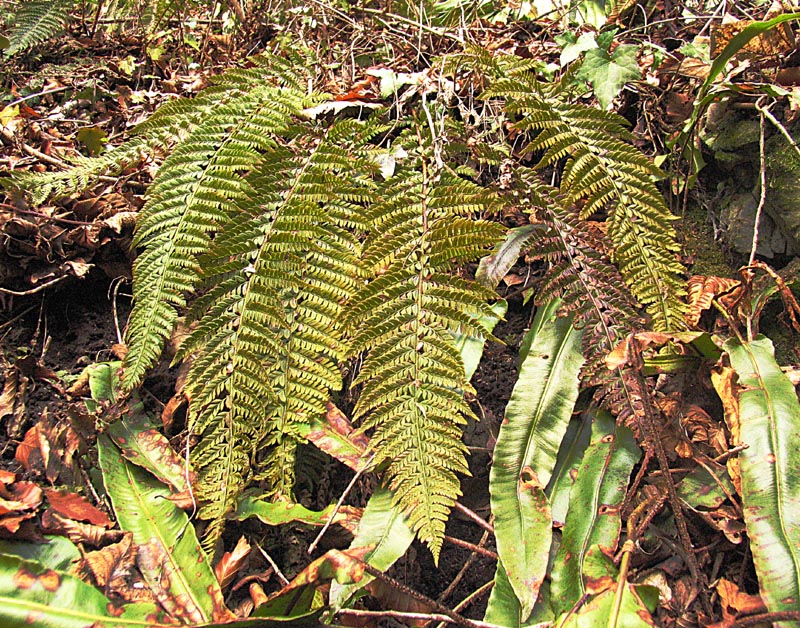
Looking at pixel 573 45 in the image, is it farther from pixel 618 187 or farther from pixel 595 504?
pixel 595 504

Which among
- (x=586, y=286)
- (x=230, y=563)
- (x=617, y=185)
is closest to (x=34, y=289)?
(x=230, y=563)

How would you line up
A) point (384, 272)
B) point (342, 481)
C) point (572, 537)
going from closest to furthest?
point (572, 537) → point (384, 272) → point (342, 481)

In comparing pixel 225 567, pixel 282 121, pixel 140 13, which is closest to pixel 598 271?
pixel 282 121

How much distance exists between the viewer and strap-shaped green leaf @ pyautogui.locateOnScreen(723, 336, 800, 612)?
1.07 metres

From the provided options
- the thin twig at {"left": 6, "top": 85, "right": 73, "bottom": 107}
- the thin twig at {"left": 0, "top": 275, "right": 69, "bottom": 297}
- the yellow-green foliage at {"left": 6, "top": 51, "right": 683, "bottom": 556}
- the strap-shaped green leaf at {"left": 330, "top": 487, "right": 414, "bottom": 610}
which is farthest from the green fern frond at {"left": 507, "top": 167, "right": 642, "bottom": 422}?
the thin twig at {"left": 6, "top": 85, "right": 73, "bottom": 107}

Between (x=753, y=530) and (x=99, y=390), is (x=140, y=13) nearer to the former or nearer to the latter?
(x=99, y=390)

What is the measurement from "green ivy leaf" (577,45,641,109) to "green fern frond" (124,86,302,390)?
33.4 inches

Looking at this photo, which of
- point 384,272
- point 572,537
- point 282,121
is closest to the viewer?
point 572,537

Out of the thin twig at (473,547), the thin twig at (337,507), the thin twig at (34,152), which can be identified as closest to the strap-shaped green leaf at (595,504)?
the thin twig at (473,547)

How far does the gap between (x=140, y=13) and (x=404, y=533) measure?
2459 mm

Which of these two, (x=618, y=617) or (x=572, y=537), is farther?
(x=572, y=537)

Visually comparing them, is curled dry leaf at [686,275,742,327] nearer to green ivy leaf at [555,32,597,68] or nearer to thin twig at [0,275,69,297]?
green ivy leaf at [555,32,597,68]

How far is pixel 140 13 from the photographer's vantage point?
2.58m

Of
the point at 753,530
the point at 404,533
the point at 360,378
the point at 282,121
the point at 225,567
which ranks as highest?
the point at 282,121
